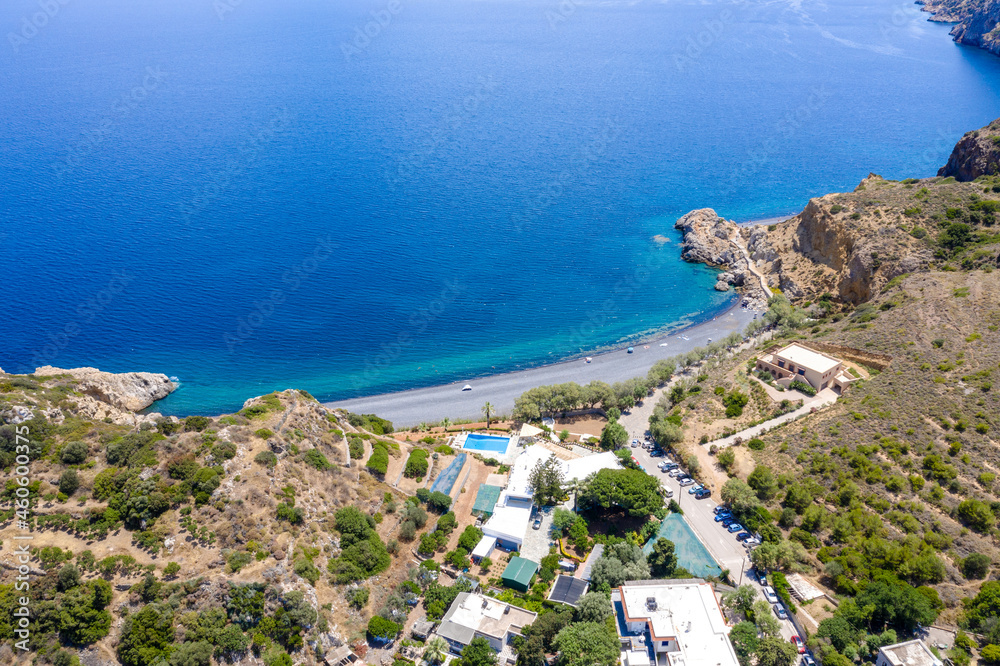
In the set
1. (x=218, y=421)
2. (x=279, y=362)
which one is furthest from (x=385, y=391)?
(x=218, y=421)

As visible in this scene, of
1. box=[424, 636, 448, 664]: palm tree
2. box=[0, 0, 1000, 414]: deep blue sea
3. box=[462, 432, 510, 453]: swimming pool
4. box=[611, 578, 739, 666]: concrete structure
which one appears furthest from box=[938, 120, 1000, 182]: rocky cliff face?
box=[424, 636, 448, 664]: palm tree

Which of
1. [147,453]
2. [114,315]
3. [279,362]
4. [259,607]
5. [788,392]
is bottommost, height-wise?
[259,607]

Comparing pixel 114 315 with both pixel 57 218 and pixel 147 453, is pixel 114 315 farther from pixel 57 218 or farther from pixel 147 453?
pixel 147 453

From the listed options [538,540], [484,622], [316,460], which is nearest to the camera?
[484,622]

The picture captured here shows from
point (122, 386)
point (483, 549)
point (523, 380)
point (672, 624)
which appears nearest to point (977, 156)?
point (523, 380)

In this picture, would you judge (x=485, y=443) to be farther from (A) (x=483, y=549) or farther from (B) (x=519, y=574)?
(B) (x=519, y=574)

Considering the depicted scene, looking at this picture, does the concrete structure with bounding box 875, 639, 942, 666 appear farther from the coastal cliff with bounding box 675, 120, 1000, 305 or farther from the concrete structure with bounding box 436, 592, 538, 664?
the coastal cliff with bounding box 675, 120, 1000, 305

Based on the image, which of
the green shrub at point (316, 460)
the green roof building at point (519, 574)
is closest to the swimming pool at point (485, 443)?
the green roof building at point (519, 574)

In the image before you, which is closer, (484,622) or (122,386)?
(484,622)
